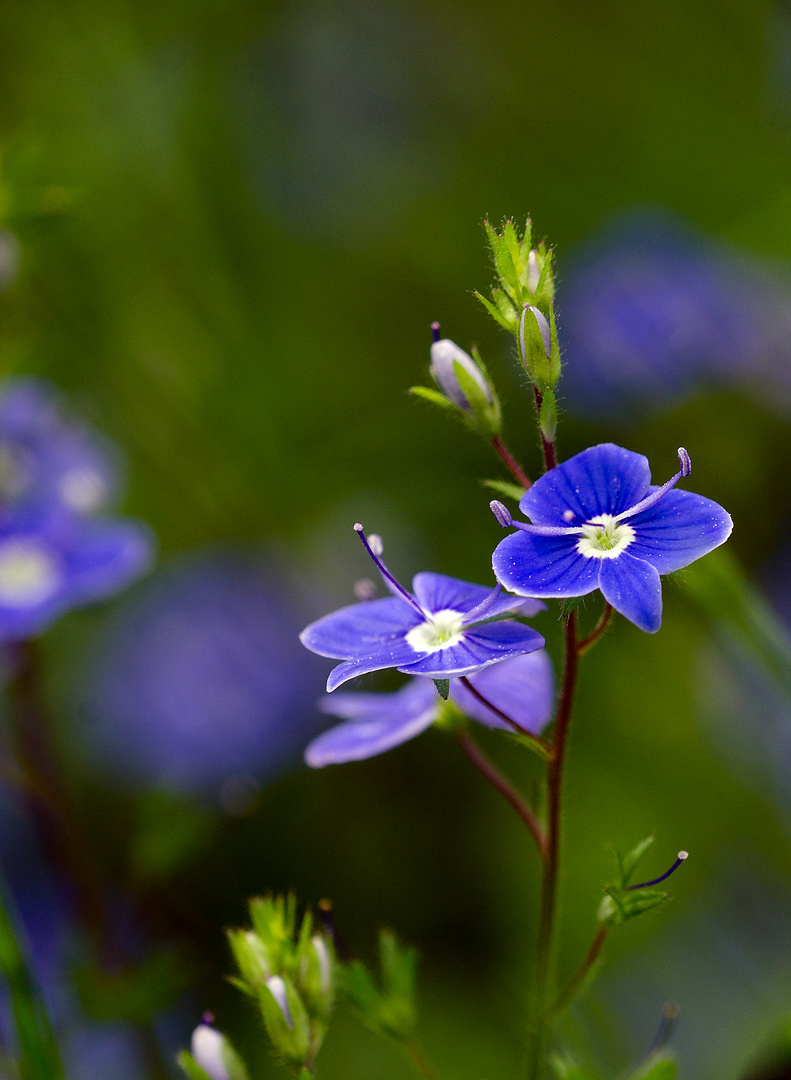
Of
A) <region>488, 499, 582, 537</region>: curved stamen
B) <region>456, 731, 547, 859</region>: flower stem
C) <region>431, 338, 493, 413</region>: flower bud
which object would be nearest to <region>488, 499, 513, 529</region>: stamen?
<region>488, 499, 582, 537</region>: curved stamen

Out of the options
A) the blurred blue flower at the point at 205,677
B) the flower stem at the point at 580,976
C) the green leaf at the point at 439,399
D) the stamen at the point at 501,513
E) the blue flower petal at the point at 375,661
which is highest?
the blurred blue flower at the point at 205,677

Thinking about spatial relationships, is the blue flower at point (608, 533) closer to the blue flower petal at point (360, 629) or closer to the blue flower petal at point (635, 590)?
the blue flower petal at point (635, 590)

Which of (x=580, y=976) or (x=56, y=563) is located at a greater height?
(x=56, y=563)

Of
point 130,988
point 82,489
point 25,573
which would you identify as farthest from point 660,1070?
point 82,489

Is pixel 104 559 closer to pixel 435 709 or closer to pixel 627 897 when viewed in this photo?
pixel 435 709

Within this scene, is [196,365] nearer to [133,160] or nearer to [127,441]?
[127,441]

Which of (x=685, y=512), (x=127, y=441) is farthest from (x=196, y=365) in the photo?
(x=685, y=512)

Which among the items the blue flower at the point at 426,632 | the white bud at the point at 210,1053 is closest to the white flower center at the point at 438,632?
the blue flower at the point at 426,632
